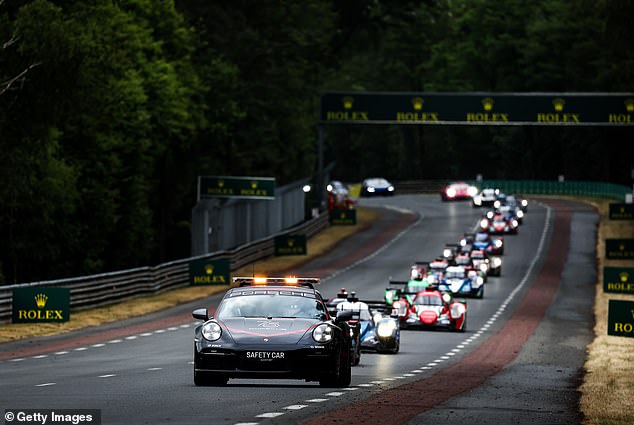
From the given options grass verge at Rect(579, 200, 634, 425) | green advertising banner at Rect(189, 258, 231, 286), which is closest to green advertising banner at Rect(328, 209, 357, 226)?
grass verge at Rect(579, 200, 634, 425)

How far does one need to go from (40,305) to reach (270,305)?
20.1 meters

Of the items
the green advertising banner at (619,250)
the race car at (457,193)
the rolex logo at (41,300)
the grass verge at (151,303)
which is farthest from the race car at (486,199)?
the rolex logo at (41,300)

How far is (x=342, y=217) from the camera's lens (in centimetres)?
8819

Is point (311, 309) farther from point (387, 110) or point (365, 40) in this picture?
point (365, 40)

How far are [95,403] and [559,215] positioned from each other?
3296 inches

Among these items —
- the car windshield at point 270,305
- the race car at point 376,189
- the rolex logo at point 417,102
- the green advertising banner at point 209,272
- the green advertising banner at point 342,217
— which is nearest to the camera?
the car windshield at point 270,305

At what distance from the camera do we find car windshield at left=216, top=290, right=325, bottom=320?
19562 millimetres

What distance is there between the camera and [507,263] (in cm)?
7112

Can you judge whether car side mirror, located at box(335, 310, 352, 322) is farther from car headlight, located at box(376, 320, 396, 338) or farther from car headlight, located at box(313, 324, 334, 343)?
car headlight, located at box(376, 320, 396, 338)

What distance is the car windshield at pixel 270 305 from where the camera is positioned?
64.2 feet

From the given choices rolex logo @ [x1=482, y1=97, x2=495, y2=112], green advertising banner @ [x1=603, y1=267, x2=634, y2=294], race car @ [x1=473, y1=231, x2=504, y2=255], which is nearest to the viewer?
green advertising banner @ [x1=603, y1=267, x2=634, y2=294]

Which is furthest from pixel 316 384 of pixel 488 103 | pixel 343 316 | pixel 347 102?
pixel 488 103

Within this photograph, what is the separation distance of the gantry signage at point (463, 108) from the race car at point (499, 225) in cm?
557

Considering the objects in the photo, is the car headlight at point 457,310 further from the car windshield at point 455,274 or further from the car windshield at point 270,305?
the car windshield at point 270,305
